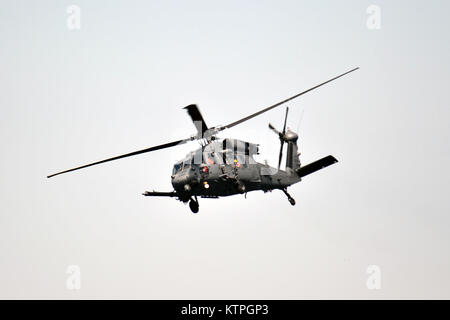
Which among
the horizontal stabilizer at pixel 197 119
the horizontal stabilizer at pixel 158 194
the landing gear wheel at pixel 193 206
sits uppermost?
the horizontal stabilizer at pixel 197 119

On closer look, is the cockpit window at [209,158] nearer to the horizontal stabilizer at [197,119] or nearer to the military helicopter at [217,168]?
the military helicopter at [217,168]

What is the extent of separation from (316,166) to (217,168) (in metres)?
7.01

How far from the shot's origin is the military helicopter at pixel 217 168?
1242 inches

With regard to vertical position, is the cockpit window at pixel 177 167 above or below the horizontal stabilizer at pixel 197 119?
below

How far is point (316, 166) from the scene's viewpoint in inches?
1417

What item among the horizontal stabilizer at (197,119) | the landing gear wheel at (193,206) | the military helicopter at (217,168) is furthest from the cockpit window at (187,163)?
the landing gear wheel at (193,206)

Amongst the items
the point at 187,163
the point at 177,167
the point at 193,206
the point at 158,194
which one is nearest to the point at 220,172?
the point at 187,163

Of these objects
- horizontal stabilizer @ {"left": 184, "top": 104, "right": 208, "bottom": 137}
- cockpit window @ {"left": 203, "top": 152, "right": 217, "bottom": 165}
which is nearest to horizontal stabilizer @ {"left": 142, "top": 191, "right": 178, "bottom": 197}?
cockpit window @ {"left": 203, "top": 152, "right": 217, "bottom": 165}

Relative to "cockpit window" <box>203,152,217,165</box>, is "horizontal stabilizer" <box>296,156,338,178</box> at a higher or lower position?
lower

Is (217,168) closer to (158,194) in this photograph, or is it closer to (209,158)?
(209,158)

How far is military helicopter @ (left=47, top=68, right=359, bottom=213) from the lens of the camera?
3155cm

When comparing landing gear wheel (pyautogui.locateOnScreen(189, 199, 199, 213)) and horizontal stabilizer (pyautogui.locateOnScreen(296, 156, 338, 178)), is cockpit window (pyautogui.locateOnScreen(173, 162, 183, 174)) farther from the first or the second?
horizontal stabilizer (pyautogui.locateOnScreen(296, 156, 338, 178))

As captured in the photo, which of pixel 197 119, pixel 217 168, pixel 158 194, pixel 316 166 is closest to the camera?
pixel 197 119
